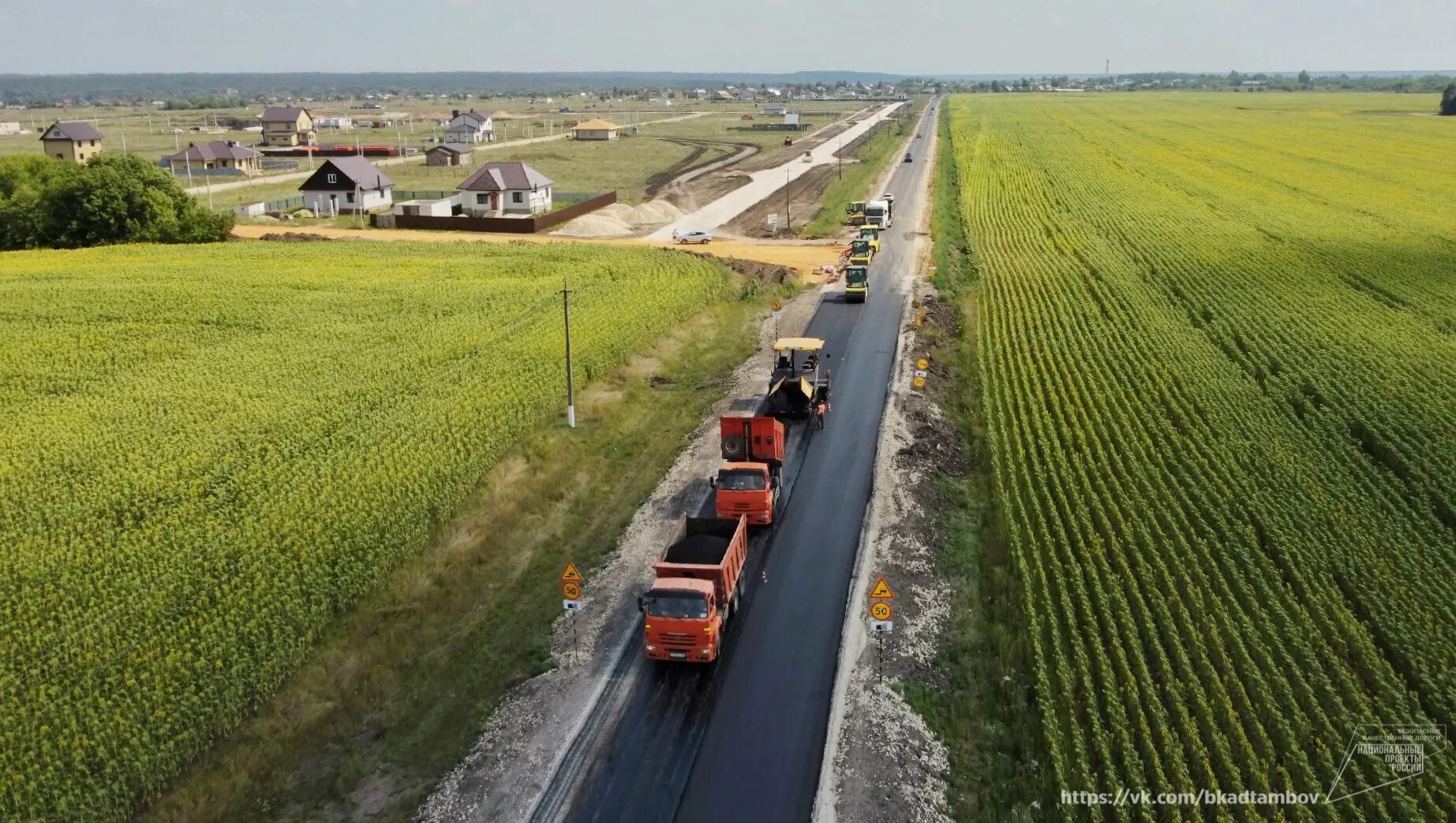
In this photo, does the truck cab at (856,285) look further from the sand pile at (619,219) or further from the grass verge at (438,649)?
the sand pile at (619,219)

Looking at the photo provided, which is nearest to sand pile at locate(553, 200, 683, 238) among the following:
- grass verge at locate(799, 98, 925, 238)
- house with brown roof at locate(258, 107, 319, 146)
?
grass verge at locate(799, 98, 925, 238)

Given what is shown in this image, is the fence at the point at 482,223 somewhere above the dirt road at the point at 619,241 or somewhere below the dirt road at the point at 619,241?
above

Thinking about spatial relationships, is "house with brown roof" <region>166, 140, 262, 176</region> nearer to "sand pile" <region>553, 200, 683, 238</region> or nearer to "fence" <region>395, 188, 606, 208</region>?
"fence" <region>395, 188, 606, 208</region>

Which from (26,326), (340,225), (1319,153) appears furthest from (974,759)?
(1319,153)

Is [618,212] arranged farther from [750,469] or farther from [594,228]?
[750,469]

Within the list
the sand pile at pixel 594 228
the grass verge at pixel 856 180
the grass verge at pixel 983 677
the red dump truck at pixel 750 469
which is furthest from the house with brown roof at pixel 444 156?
the red dump truck at pixel 750 469

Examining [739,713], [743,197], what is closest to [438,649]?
[739,713]
